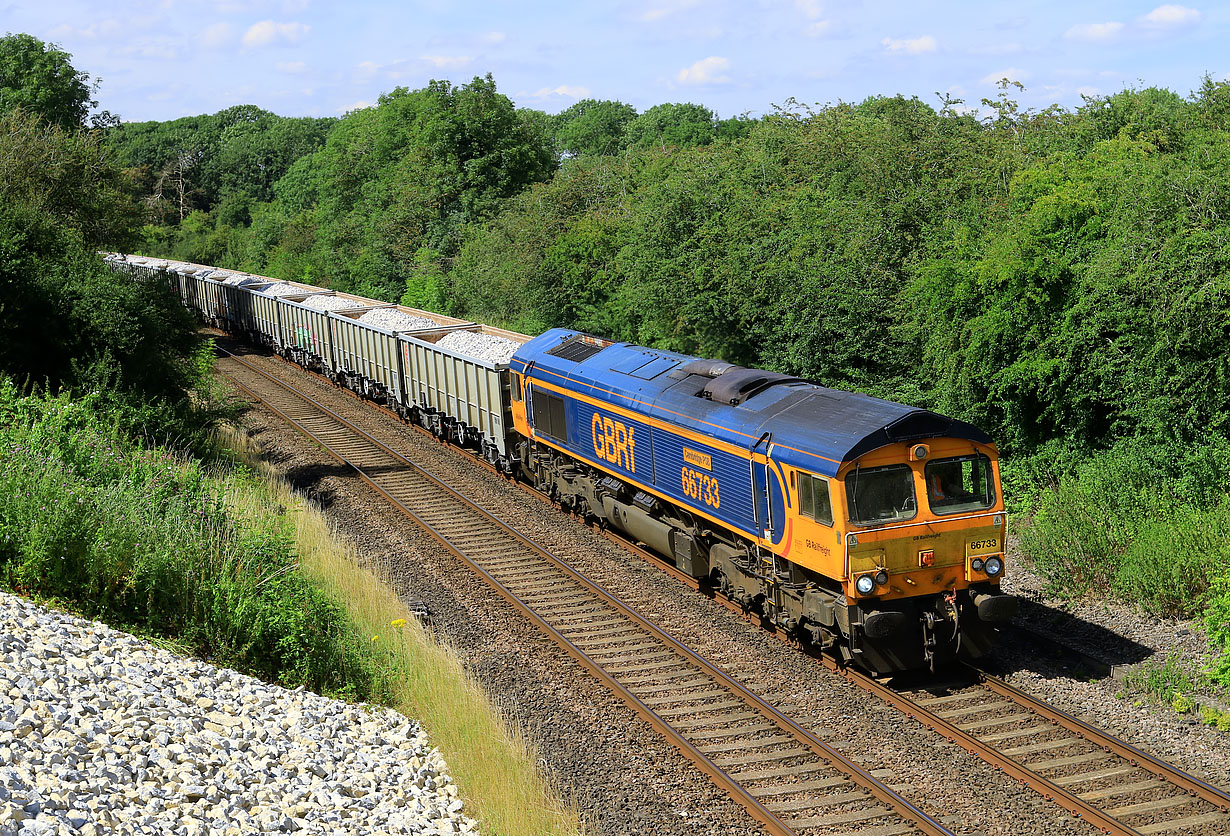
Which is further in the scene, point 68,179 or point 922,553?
point 68,179

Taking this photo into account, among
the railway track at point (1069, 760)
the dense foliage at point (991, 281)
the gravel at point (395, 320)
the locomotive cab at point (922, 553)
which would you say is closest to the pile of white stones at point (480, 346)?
the gravel at point (395, 320)

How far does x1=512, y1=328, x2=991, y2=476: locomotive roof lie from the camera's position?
37.9ft

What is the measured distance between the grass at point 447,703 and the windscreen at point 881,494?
473 centimetres

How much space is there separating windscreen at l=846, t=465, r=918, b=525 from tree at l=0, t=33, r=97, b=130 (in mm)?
53252

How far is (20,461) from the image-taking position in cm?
1288

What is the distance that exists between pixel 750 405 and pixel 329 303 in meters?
28.1

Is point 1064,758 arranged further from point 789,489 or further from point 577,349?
point 577,349

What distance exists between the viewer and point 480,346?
2584cm

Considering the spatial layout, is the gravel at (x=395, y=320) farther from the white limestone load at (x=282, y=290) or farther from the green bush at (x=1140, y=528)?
the green bush at (x=1140, y=528)

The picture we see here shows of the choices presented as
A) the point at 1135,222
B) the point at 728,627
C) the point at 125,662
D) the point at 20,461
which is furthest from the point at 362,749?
the point at 1135,222

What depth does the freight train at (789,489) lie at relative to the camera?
1142cm

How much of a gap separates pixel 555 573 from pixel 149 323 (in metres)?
12.5


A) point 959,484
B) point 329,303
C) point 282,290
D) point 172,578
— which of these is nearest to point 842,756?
point 959,484


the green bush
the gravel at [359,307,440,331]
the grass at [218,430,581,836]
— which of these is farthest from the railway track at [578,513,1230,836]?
the gravel at [359,307,440,331]
